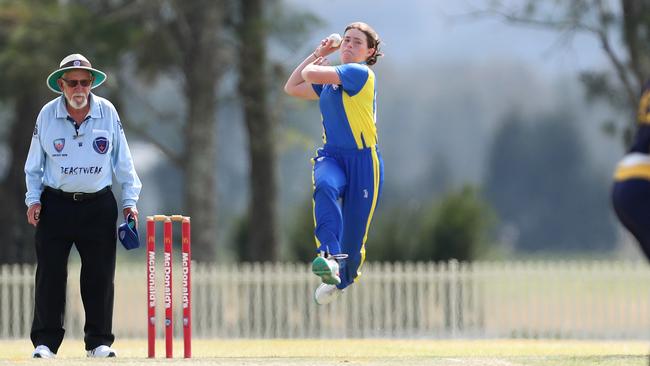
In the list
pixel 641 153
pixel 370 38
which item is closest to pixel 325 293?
pixel 370 38

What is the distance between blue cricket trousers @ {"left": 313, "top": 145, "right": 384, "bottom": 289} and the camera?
10250 millimetres

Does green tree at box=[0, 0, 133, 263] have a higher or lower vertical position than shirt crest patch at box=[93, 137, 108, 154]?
higher

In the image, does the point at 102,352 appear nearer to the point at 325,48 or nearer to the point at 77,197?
the point at 77,197

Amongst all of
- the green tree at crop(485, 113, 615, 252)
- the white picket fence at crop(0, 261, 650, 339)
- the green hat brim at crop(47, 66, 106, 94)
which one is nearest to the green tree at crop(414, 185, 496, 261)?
the white picket fence at crop(0, 261, 650, 339)

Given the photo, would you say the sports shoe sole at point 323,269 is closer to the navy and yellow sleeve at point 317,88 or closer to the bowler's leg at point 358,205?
the bowler's leg at point 358,205

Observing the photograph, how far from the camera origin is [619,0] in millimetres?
24469

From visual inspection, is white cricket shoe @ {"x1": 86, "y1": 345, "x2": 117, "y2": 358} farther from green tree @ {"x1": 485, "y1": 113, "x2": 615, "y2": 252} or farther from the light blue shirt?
green tree @ {"x1": 485, "y1": 113, "x2": 615, "y2": 252}

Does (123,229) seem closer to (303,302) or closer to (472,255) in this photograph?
(303,302)

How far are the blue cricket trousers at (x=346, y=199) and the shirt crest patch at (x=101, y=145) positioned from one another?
1433mm

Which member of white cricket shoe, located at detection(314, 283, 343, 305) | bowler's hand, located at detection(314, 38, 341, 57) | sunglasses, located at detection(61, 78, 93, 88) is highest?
bowler's hand, located at detection(314, 38, 341, 57)

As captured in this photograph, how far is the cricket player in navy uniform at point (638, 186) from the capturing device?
25.1 feet

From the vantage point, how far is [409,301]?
21.0m

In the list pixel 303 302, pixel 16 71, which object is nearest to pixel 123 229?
pixel 303 302

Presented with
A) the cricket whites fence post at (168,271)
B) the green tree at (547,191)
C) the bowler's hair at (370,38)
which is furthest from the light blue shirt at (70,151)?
the green tree at (547,191)
